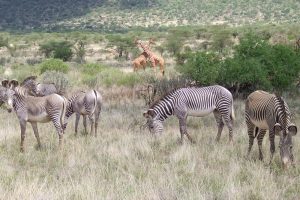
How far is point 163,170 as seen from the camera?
29.3 feet

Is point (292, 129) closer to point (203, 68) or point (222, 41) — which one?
point (203, 68)

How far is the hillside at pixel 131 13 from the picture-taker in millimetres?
80125

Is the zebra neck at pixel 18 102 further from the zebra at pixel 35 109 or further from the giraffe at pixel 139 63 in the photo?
the giraffe at pixel 139 63

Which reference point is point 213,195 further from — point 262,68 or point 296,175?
point 262,68

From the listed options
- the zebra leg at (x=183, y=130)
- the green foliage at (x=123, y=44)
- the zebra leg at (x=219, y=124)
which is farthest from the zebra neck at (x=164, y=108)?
the green foliage at (x=123, y=44)

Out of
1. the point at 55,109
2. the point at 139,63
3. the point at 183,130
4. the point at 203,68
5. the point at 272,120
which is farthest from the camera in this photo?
the point at 139,63

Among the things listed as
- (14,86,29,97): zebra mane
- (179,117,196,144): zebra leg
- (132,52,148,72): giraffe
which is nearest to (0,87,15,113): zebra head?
(14,86,29,97): zebra mane

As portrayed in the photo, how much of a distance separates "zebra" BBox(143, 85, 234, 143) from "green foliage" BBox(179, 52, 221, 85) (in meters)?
6.18

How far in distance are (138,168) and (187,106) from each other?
317cm

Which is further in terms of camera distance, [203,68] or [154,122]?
[203,68]

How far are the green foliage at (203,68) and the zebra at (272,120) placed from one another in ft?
25.2

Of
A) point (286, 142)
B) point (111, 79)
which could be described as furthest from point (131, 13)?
point (286, 142)

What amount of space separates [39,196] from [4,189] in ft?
3.07

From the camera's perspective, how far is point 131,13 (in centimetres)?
9188
